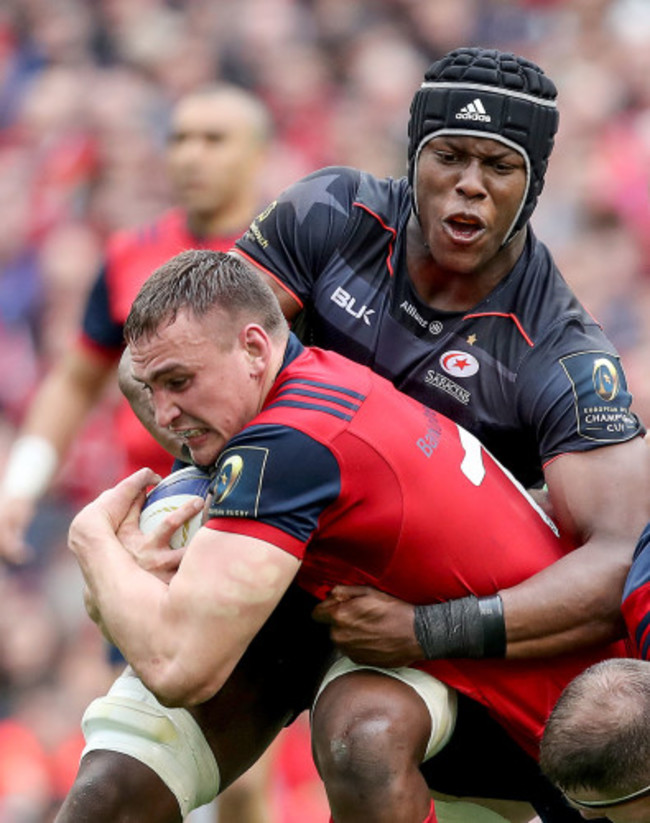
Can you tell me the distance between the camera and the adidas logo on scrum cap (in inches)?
163

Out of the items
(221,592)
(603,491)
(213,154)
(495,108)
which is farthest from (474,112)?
(213,154)

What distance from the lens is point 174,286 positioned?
12.4ft

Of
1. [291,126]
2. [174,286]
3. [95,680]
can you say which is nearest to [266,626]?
A: [174,286]

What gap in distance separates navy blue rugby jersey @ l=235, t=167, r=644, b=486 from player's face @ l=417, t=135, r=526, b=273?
14cm

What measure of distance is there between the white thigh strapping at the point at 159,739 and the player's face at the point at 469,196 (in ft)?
4.19

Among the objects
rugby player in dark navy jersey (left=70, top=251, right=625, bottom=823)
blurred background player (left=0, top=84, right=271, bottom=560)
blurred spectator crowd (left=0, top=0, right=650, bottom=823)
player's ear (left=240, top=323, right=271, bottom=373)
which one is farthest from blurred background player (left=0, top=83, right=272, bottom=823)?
player's ear (left=240, top=323, right=271, bottom=373)

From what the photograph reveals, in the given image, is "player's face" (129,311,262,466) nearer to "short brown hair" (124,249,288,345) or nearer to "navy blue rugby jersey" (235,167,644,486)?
"short brown hair" (124,249,288,345)

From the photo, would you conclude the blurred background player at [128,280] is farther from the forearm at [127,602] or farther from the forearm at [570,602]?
the forearm at [570,602]

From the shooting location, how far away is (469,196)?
4.11 meters

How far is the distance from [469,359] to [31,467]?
254 cm

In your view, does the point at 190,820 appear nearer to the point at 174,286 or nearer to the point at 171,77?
the point at 174,286

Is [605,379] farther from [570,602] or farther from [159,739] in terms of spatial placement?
[159,739]

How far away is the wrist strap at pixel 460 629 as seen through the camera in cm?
383

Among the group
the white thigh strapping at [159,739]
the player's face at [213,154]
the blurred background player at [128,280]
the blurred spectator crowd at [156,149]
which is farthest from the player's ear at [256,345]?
the blurred spectator crowd at [156,149]
